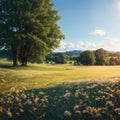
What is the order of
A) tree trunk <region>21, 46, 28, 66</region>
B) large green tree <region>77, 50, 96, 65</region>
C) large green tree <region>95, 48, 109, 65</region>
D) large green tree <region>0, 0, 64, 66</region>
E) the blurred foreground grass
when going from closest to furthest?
the blurred foreground grass
large green tree <region>0, 0, 64, 66</region>
tree trunk <region>21, 46, 28, 66</region>
large green tree <region>77, 50, 96, 65</region>
large green tree <region>95, 48, 109, 65</region>

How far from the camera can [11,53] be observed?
157ft

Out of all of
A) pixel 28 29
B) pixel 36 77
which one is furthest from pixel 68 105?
pixel 28 29

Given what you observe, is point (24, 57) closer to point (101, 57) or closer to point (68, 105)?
point (68, 105)

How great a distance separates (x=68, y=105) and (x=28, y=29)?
33651mm

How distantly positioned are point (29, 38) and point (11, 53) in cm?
698

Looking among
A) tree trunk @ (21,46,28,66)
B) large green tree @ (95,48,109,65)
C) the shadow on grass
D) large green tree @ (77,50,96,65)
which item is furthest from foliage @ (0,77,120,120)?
large green tree @ (95,48,109,65)

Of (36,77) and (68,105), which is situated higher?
(36,77)

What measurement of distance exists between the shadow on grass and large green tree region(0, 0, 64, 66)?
27874mm

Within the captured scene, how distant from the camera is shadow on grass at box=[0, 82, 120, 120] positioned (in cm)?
1178

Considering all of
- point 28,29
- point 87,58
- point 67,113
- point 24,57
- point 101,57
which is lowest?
point 67,113

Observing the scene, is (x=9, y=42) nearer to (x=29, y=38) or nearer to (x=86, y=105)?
(x=29, y=38)

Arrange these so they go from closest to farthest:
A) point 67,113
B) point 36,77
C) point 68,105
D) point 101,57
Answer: point 67,113 → point 68,105 → point 36,77 → point 101,57

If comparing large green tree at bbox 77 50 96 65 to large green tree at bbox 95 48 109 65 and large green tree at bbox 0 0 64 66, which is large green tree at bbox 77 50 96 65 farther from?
large green tree at bbox 0 0 64 66

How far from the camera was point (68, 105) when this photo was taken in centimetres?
1305
